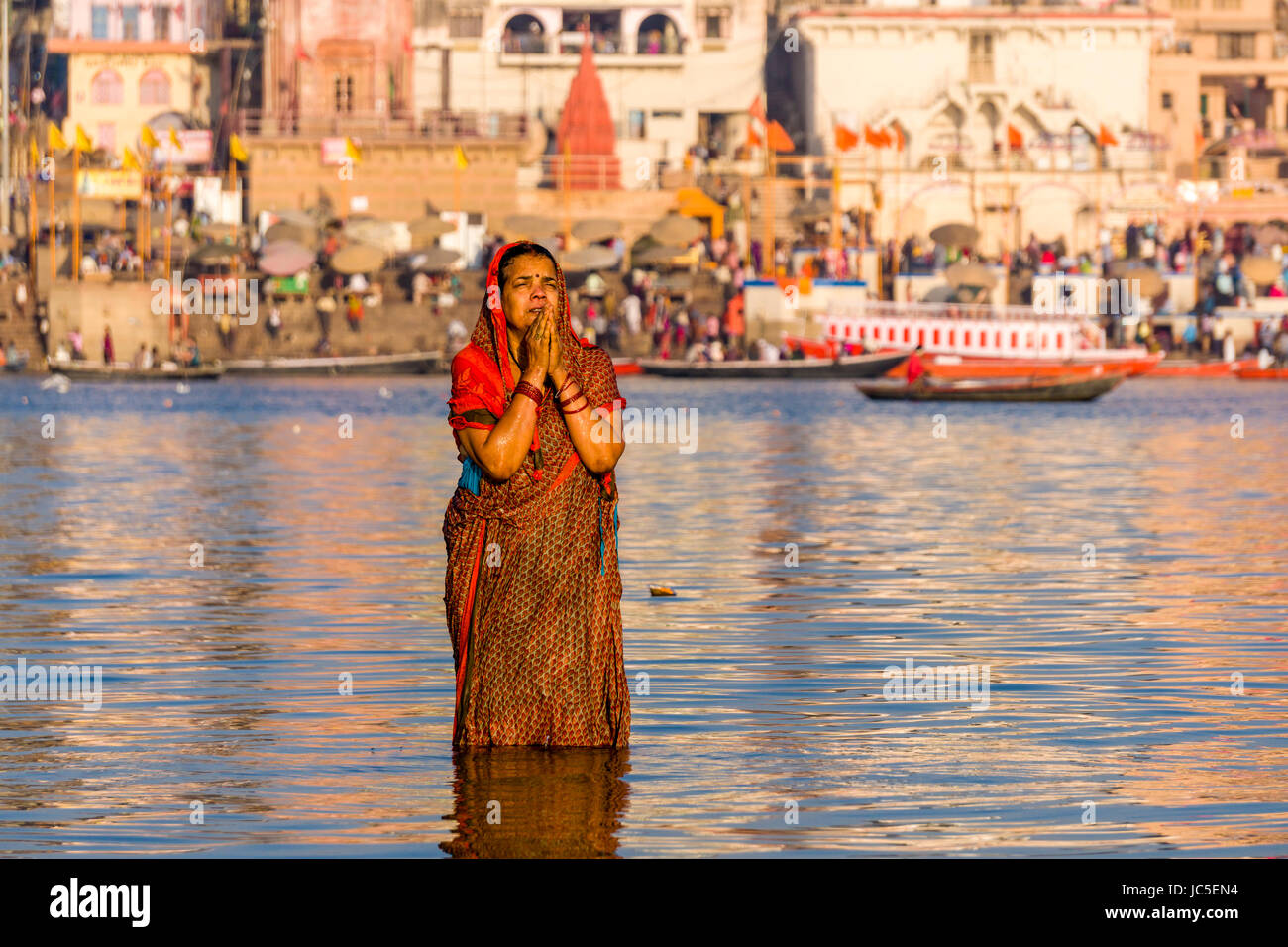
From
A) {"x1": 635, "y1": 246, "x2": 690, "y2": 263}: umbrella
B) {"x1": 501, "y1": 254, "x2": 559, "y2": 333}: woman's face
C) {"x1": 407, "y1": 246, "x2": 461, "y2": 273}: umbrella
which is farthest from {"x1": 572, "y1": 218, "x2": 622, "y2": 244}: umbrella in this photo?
{"x1": 501, "y1": 254, "x2": 559, "y2": 333}: woman's face

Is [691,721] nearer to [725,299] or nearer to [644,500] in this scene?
[644,500]

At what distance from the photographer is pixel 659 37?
81062mm

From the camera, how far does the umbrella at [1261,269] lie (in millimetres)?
72312

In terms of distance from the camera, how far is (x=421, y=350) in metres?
67.8

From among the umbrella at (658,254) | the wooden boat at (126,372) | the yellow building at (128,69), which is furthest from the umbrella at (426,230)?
the yellow building at (128,69)

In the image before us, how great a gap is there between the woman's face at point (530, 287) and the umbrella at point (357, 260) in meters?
57.4

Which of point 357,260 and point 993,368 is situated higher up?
point 357,260

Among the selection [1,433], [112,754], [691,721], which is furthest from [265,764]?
[1,433]

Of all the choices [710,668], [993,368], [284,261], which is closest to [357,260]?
[284,261]

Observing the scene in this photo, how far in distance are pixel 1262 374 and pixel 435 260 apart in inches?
831

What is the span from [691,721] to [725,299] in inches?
2266

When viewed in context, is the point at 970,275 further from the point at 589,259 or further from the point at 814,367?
the point at 589,259

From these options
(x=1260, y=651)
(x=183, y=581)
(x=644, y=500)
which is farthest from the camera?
(x=644, y=500)

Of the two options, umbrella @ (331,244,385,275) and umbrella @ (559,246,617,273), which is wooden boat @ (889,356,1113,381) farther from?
umbrella @ (331,244,385,275)
